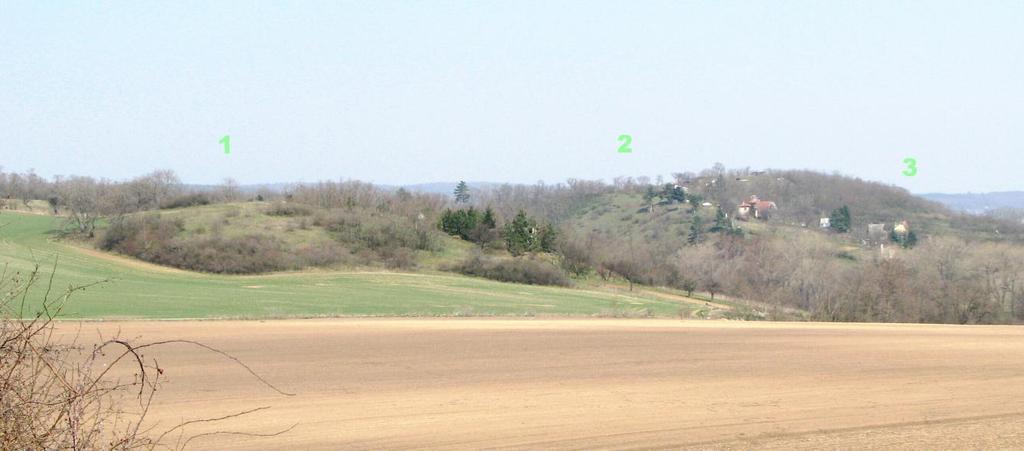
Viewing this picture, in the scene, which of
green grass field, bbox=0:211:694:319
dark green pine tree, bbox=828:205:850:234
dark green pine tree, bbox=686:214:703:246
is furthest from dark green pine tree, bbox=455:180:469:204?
green grass field, bbox=0:211:694:319

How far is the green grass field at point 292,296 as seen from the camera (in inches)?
1304

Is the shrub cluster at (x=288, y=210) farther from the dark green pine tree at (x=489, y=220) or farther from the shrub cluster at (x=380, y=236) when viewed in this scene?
the dark green pine tree at (x=489, y=220)

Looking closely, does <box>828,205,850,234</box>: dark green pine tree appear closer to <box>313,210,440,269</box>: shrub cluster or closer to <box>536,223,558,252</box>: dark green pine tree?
<box>536,223,558,252</box>: dark green pine tree

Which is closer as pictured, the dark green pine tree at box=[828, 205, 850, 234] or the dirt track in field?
the dirt track in field

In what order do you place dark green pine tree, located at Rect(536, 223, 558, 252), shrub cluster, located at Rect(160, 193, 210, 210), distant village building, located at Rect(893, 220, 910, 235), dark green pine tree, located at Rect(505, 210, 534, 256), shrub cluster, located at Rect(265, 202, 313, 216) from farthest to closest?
1. distant village building, located at Rect(893, 220, 910, 235)
2. shrub cluster, located at Rect(160, 193, 210, 210)
3. shrub cluster, located at Rect(265, 202, 313, 216)
4. dark green pine tree, located at Rect(536, 223, 558, 252)
5. dark green pine tree, located at Rect(505, 210, 534, 256)

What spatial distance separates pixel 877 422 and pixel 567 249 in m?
73.4

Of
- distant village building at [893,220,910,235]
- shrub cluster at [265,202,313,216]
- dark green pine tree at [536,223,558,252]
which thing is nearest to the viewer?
dark green pine tree at [536,223,558,252]

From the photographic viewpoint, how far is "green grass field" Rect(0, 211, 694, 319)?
33125mm

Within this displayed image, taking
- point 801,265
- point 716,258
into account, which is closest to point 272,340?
point 801,265

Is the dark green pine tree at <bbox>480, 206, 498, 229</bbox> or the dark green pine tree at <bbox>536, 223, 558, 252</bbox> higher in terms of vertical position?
the dark green pine tree at <bbox>480, 206, 498, 229</bbox>

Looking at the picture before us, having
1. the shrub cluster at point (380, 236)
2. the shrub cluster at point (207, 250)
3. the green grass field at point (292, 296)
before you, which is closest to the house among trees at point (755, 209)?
the shrub cluster at point (380, 236)

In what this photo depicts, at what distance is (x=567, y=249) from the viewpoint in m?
87.9

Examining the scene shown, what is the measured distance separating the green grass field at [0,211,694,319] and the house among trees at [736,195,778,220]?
95.9 meters

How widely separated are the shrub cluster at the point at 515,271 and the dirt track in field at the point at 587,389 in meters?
45.6
